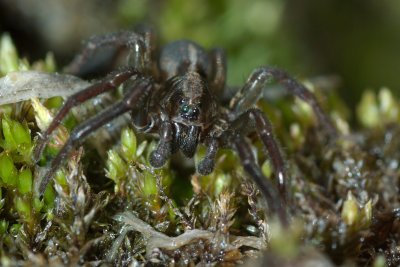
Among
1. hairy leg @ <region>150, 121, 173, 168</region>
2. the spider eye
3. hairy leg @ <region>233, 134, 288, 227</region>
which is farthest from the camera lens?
the spider eye

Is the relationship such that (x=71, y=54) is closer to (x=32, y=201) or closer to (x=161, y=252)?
(x=32, y=201)

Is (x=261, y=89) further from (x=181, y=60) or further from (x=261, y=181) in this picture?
(x=261, y=181)

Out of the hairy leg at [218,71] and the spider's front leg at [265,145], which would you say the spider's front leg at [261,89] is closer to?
the hairy leg at [218,71]

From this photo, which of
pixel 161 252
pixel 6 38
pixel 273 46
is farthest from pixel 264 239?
pixel 273 46

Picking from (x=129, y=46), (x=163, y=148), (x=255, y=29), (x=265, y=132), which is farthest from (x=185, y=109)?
(x=255, y=29)

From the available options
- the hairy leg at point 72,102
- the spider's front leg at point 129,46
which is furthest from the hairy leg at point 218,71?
the hairy leg at point 72,102

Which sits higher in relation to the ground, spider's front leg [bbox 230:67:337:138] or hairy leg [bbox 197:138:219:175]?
spider's front leg [bbox 230:67:337:138]

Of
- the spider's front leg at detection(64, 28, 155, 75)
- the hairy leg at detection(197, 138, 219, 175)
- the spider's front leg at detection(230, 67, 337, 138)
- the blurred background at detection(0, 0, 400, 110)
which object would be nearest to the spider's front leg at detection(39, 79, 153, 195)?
the hairy leg at detection(197, 138, 219, 175)

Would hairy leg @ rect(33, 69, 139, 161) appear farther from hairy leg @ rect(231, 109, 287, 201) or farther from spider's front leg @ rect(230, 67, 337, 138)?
spider's front leg @ rect(230, 67, 337, 138)
